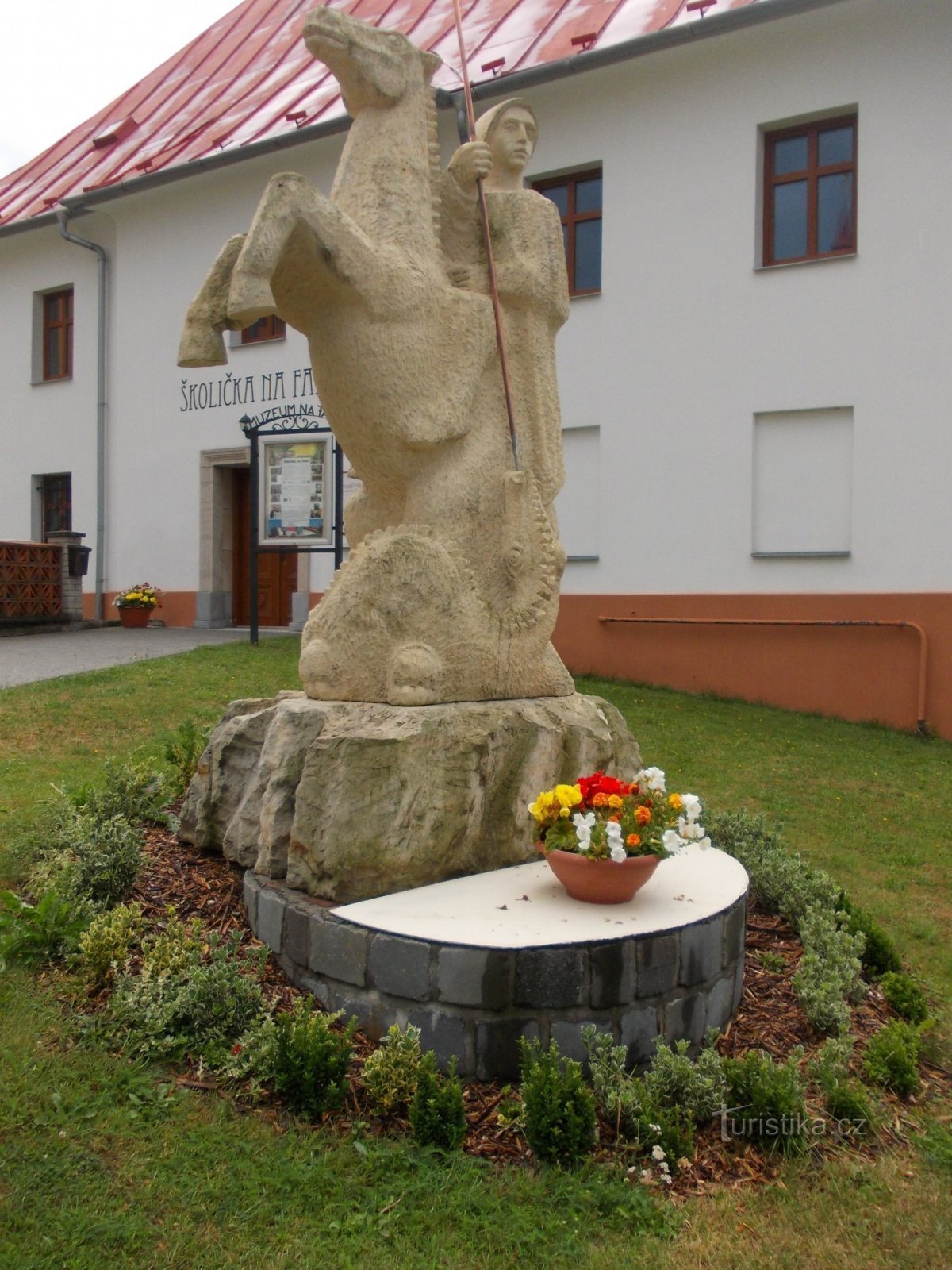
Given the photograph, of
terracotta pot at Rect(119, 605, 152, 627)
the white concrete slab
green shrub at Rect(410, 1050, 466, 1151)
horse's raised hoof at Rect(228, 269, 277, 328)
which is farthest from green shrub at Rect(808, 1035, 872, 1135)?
terracotta pot at Rect(119, 605, 152, 627)

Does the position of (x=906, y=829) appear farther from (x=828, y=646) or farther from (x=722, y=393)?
(x=722, y=393)

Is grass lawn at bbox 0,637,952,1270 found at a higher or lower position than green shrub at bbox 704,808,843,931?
lower

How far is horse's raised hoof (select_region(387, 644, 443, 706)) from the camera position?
4.00 meters

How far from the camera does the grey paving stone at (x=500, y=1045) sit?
334 centimetres

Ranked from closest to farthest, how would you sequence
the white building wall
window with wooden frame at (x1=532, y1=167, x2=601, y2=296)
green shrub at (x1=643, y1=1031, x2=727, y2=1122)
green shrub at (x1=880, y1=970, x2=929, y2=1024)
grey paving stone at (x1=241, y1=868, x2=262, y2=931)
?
green shrub at (x1=643, y1=1031, x2=727, y2=1122)
grey paving stone at (x1=241, y1=868, x2=262, y2=931)
green shrub at (x1=880, y1=970, x2=929, y2=1024)
the white building wall
window with wooden frame at (x1=532, y1=167, x2=601, y2=296)

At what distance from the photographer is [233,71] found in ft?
53.1

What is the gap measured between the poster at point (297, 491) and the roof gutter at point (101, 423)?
6.61 metres

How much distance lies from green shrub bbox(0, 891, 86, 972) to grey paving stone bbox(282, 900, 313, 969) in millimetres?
731

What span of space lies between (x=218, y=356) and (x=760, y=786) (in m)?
5.07

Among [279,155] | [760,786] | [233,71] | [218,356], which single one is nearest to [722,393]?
[760,786]

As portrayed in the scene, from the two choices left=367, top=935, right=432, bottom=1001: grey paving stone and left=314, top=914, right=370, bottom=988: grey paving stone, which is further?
left=314, top=914, right=370, bottom=988: grey paving stone

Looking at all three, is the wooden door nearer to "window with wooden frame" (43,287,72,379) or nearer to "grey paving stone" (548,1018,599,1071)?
"window with wooden frame" (43,287,72,379)

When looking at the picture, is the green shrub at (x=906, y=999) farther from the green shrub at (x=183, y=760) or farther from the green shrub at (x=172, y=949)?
the green shrub at (x=183, y=760)

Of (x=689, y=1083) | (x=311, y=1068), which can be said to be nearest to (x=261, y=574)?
(x=311, y=1068)
